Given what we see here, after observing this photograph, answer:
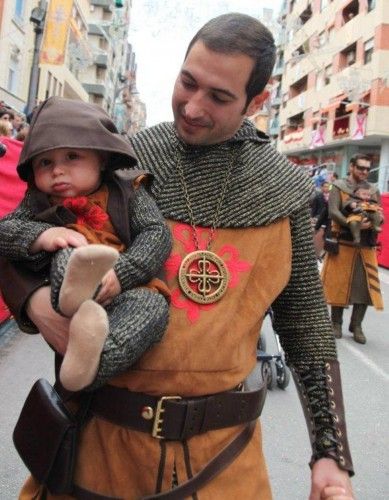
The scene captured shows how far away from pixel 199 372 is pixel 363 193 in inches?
219

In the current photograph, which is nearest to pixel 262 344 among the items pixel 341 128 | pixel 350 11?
pixel 341 128

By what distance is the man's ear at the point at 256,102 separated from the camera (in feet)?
5.17

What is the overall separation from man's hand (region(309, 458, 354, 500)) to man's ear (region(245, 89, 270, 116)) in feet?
2.97

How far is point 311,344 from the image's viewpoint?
1650 millimetres

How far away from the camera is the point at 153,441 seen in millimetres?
1344

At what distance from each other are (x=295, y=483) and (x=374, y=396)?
5.86 ft

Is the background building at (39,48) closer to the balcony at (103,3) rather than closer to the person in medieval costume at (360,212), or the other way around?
the person in medieval costume at (360,212)

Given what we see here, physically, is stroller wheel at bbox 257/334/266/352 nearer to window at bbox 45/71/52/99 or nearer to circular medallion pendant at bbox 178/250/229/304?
circular medallion pendant at bbox 178/250/229/304

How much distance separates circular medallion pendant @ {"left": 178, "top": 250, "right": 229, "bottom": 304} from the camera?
4.65ft

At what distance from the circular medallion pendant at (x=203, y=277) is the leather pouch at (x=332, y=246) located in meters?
5.39

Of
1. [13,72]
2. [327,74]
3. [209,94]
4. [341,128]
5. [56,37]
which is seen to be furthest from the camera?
[327,74]

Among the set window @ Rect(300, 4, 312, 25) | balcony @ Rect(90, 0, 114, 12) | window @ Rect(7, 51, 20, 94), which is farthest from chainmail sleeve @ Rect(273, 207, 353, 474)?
balcony @ Rect(90, 0, 114, 12)

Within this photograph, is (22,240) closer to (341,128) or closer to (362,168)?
(362,168)

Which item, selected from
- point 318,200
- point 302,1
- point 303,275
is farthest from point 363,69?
point 303,275
